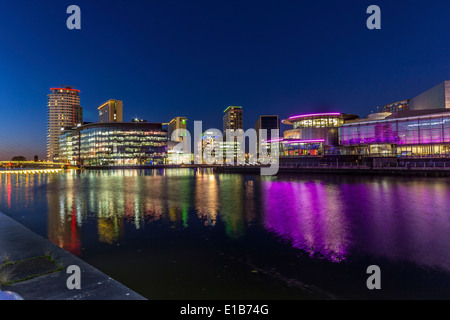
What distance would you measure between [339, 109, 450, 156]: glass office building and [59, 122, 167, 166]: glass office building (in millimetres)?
137837

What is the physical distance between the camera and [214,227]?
571 inches

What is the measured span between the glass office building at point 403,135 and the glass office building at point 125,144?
137837 mm

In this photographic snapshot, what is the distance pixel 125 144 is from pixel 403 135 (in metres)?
165

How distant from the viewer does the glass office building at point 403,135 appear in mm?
69625

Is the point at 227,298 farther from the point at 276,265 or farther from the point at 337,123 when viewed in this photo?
the point at 337,123

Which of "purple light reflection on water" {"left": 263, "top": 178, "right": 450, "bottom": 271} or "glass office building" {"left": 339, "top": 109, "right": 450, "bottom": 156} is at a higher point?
"glass office building" {"left": 339, "top": 109, "right": 450, "bottom": 156}

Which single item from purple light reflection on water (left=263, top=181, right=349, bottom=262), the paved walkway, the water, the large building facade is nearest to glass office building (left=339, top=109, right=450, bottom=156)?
the large building facade

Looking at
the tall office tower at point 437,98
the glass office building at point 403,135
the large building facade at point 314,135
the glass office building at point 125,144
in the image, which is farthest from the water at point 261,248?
the glass office building at point 125,144

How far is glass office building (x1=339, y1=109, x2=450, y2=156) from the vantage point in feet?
228

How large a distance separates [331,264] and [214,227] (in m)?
6.96

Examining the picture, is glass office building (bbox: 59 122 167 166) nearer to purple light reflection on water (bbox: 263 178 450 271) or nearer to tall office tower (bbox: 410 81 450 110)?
tall office tower (bbox: 410 81 450 110)

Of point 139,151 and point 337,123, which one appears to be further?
point 139,151

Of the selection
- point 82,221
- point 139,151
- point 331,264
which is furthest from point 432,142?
point 139,151

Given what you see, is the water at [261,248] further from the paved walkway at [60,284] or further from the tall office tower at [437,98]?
the tall office tower at [437,98]
